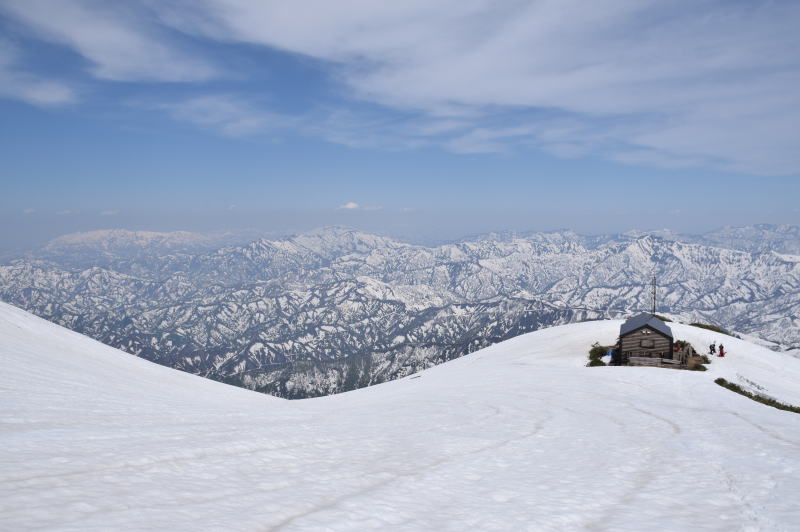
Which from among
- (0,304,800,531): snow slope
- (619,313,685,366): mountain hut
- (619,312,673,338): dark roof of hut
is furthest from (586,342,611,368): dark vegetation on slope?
(0,304,800,531): snow slope

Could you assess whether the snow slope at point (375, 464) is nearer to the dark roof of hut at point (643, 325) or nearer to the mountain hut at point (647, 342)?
the mountain hut at point (647, 342)

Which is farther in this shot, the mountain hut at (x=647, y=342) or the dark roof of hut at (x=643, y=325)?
the dark roof of hut at (x=643, y=325)

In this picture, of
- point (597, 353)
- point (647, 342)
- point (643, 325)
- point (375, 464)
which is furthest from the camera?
point (643, 325)

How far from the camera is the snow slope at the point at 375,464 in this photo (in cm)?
445

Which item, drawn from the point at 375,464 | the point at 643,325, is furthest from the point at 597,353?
the point at 375,464

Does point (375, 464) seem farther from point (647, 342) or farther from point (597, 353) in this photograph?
point (647, 342)

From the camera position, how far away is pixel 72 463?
16.7ft

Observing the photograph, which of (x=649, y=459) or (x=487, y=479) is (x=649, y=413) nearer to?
(x=649, y=459)

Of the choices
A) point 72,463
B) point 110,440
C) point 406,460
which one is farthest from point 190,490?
point 406,460

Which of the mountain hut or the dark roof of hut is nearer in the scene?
the mountain hut

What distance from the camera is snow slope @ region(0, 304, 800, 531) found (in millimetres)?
4453

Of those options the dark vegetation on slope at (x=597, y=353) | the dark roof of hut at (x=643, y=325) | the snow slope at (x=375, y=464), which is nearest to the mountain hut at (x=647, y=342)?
the dark roof of hut at (x=643, y=325)

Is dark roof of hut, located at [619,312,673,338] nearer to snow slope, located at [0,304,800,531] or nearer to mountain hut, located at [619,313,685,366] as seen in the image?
mountain hut, located at [619,313,685,366]

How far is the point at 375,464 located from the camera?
672 centimetres
